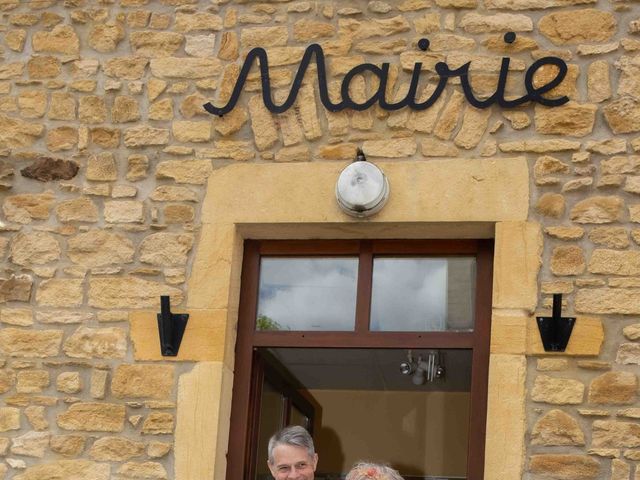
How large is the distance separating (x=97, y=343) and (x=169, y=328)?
39 cm

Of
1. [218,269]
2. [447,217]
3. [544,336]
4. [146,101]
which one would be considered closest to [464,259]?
[447,217]

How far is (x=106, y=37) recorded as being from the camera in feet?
20.3

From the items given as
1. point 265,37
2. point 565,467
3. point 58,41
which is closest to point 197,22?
point 265,37

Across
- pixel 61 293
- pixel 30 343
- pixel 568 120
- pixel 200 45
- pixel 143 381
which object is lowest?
pixel 143 381

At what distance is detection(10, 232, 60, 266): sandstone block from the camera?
19.5 feet

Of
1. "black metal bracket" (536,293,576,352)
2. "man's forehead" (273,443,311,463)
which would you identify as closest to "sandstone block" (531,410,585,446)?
"black metal bracket" (536,293,576,352)

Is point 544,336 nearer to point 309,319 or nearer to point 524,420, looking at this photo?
point 524,420

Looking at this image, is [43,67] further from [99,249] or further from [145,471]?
[145,471]

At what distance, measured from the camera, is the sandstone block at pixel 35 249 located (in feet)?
19.5

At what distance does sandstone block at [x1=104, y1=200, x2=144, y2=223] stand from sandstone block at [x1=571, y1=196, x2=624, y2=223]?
210 centimetres

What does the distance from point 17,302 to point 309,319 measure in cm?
145

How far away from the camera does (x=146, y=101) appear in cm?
607

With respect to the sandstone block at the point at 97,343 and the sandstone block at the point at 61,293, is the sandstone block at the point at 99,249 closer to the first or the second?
the sandstone block at the point at 61,293

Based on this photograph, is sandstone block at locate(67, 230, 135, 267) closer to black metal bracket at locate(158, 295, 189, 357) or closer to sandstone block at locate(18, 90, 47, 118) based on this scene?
black metal bracket at locate(158, 295, 189, 357)
